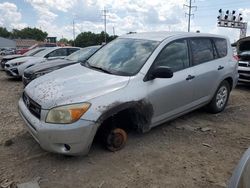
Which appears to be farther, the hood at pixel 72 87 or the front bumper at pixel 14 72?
the front bumper at pixel 14 72

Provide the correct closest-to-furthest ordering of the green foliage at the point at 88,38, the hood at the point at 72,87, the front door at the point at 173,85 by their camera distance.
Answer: the hood at the point at 72,87 → the front door at the point at 173,85 → the green foliage at the point at 88,38

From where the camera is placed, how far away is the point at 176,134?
16.3 ft

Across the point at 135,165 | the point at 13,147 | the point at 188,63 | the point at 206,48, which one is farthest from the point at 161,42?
the point at 13,147

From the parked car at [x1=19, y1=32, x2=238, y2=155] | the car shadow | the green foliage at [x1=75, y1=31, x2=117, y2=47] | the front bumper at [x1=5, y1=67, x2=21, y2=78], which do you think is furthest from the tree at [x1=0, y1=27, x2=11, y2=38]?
the parked car at [x1=19, y1=32, x2=238, y2=155]

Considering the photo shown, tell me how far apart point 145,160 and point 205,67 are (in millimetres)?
2365

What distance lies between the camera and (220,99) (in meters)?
6.18

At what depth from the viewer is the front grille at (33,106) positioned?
3725mm

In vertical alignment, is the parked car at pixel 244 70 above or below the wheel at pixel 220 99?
above

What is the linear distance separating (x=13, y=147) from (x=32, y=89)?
970mm

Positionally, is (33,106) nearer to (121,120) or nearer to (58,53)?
(121,120)

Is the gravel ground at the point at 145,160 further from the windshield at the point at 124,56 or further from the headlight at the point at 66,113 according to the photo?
the windshield at the point at 124,56

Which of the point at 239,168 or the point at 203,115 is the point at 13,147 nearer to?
the point at 239,168

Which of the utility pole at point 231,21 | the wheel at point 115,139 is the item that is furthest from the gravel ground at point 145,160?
the utility pole at point 231,21

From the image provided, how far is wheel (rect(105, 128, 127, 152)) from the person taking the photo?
161 inches
